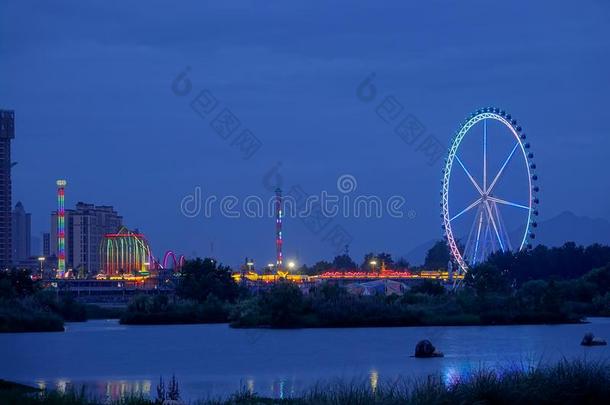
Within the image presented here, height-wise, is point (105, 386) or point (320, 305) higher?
point (320, 305)

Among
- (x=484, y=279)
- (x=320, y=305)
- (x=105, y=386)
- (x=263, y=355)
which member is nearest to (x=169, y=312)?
(x=320, y=305)

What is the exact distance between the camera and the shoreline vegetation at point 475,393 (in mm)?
22078

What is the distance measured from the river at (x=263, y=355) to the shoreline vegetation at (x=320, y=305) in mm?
2620

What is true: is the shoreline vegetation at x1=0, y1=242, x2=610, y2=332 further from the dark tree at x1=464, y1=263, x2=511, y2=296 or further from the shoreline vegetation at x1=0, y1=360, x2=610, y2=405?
the shoreline vegetation at x1=0, y1=360, x2=610, y2=405

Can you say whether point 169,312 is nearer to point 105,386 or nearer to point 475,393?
point 105,386

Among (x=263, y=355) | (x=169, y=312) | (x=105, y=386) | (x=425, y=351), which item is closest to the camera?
(x=105, y=386)

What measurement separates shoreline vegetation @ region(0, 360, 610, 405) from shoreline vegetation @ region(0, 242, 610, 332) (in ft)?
151

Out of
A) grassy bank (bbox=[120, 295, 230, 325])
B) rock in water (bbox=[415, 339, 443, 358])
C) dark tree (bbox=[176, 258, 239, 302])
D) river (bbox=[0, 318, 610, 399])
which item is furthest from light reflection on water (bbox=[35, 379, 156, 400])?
dark tree (bbox=[176, 258, 239, 302])

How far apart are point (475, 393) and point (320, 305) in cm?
5097

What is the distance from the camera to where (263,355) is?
159 feet

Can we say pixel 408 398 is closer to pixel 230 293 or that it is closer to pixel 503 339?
pixel 503 339

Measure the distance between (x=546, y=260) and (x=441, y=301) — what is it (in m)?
57.3

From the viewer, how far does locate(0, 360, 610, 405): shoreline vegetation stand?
72.4 feet

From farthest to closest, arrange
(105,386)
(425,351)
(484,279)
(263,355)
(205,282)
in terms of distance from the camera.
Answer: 1. (205,282)
2. (484,279)
3. (263,355)
4. (425,351)
5. (105,386)
